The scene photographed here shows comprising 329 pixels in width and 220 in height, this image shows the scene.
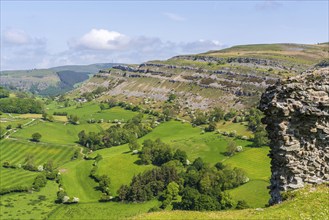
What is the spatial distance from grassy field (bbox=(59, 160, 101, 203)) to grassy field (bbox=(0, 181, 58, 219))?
208 inches

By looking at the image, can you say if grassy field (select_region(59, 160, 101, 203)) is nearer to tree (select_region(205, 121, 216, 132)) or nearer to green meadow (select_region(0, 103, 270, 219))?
green meadow (select_region(0, 103, 270, 219))

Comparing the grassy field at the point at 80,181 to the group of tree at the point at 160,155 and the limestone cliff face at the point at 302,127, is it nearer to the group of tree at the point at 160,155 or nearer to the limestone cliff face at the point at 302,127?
the group of tree at the point at 160,155

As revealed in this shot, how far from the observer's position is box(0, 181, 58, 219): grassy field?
98.3 m

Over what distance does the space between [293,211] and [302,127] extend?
6.07 meters

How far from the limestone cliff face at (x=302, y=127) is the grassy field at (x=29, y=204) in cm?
8468

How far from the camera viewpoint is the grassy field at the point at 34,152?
154500 mm

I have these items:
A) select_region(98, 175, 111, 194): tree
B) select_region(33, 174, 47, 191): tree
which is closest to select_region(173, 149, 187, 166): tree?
select_region(98, 175, 111, 194): tree

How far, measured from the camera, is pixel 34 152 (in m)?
164

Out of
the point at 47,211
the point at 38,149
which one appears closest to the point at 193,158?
the point at 47,211

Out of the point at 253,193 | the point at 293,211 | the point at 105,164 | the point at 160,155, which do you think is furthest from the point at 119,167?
the point at 293,211

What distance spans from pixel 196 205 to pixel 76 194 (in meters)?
44.9

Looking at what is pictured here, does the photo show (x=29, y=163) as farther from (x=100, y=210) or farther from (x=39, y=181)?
(x=100, y=210)

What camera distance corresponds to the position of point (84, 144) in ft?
585

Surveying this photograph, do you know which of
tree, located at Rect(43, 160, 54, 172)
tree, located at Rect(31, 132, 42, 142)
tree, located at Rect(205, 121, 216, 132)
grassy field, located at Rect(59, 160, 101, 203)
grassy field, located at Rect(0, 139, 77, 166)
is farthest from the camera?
tree, located at Rect(31, 132, 42, 142)
